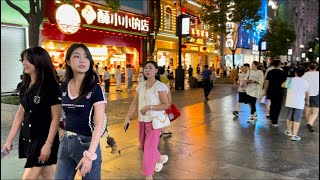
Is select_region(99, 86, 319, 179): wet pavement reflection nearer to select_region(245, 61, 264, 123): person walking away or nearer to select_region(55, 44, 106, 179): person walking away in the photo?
select_region(245, 61, 264, 123): person walking away

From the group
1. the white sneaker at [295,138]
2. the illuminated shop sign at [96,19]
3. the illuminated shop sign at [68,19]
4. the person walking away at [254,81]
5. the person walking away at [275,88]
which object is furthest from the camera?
the illuminated shop sign at [96,19]

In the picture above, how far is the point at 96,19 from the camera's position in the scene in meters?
18.8

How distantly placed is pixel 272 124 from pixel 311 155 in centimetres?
288

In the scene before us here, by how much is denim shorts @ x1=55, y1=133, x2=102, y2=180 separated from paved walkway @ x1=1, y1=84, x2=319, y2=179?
6.42ft

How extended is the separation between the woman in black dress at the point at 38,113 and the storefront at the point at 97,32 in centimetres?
1376

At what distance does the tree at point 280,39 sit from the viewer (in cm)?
4266

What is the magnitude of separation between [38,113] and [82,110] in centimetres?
57

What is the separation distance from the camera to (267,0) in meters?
64.8

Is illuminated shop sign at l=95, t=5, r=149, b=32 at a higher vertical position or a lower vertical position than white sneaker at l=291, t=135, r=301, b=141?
higher

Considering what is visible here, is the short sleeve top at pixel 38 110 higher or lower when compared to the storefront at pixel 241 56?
lower

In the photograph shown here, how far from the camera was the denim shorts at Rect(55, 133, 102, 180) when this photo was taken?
2625 millimetres

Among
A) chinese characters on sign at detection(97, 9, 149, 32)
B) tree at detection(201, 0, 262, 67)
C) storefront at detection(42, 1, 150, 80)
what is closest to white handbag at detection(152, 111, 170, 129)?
storefront at detection(42, 1, 150, 80)

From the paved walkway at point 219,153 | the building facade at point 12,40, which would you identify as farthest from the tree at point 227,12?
the paved walkway at point 219,153

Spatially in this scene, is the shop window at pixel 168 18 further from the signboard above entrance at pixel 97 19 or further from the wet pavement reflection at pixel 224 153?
the wet pavement reflection at pixel 224 153
